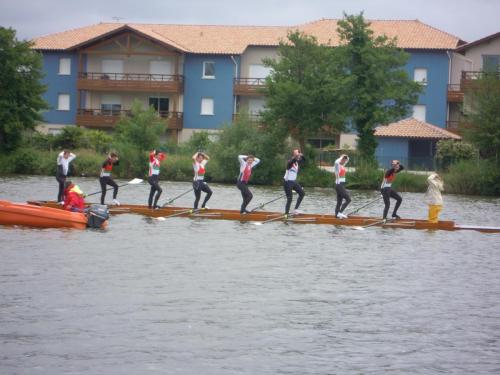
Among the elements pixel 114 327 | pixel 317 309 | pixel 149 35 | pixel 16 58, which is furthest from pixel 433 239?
pixel 149 35

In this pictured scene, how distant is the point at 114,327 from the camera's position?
16312 millimetres

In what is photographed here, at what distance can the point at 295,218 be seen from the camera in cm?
3212

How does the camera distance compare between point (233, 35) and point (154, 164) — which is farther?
point (233, 35)

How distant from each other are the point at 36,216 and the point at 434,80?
4962 cm

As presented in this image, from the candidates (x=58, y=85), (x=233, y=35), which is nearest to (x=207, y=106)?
(x=233, y=35)

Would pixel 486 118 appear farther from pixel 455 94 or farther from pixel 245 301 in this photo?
pixel 245 301

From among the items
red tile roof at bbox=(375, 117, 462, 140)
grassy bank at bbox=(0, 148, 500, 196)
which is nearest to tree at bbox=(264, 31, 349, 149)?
grassy bank at bbox=(0, 148, 500, 196)

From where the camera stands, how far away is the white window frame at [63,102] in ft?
258

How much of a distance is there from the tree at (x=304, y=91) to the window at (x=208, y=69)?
14757mm

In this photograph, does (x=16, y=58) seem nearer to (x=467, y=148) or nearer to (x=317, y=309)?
(x=467, y=148)

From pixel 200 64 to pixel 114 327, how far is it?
61.2 m

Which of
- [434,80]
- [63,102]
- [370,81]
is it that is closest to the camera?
[370,81]

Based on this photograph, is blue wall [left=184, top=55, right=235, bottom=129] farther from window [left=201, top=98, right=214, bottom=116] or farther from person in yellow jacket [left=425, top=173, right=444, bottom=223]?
person in yellow jacket [left=425, top=173, right=444, bottom=223]

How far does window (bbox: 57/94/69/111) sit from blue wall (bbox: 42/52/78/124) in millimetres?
237
